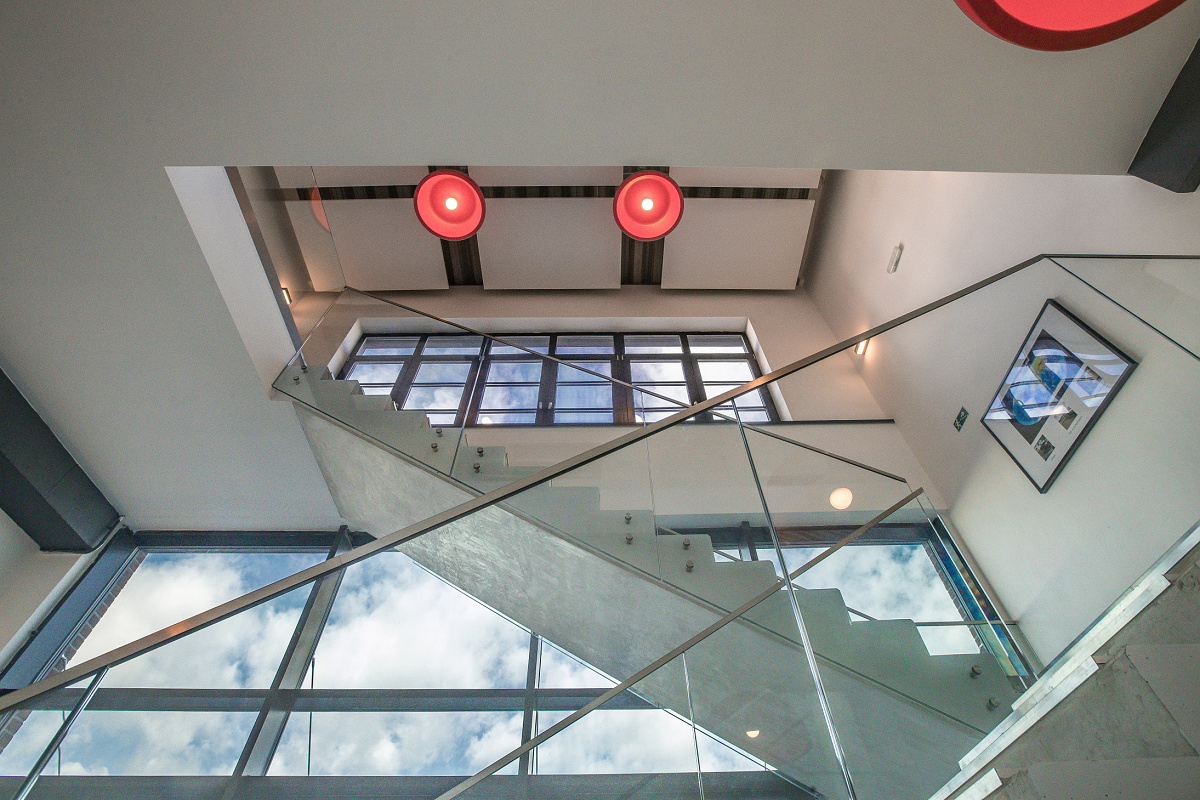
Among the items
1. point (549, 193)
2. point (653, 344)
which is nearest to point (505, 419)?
point (653, 344)

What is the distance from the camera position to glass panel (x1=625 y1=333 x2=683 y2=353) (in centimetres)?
705

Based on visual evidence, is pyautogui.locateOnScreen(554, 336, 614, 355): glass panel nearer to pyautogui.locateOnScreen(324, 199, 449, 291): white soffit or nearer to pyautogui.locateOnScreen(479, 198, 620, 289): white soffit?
pyautogui.locateOnScreen(479, 198, 620, 289): white soffit

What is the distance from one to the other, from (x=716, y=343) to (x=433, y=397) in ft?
12.4

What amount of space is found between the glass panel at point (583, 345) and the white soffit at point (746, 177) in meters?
2.02

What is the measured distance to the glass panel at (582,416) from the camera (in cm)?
543

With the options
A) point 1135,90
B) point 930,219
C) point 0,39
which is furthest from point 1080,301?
point 0,39

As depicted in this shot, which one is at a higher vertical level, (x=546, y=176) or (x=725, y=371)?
(x=546, y=176)

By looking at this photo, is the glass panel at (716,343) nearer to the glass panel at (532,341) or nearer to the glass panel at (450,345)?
the glass panel at (532,341)

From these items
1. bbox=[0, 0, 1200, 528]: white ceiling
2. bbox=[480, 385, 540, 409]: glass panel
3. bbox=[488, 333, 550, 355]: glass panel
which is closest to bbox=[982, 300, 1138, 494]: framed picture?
bbox=[0, 0, 1200, 528]: white ceiling

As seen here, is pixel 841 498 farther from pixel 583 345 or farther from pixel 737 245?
pixel 737 245

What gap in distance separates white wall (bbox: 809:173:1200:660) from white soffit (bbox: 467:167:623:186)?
293cm

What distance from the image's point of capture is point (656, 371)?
6812 mm

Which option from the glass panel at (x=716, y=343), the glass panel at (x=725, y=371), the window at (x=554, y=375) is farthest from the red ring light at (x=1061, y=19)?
the glass panel at (x=716, y=343)

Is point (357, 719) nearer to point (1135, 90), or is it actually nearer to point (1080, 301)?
point (1080, 301)
